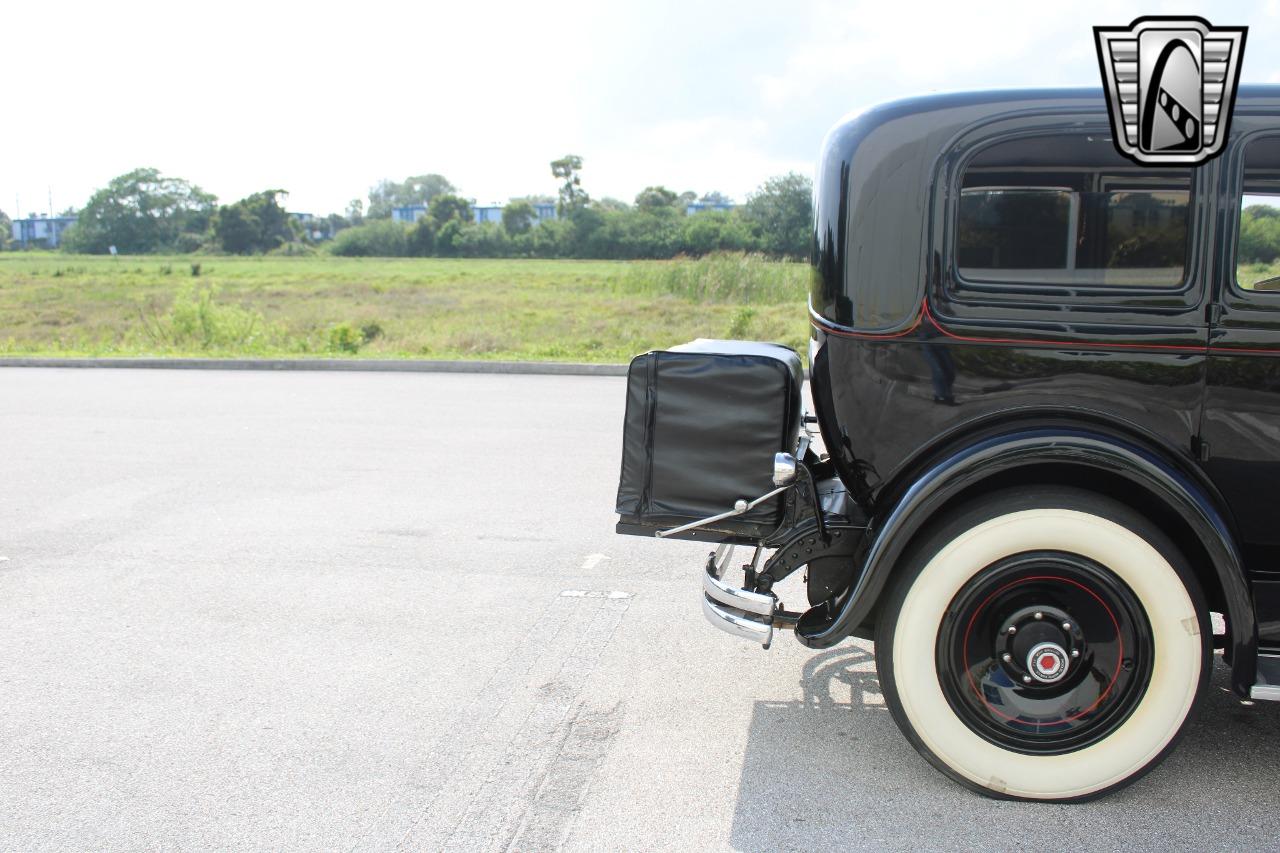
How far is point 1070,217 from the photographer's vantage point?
3.29 metres

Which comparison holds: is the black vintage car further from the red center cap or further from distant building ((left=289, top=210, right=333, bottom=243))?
distant building ((left=289, top=210, right=333, bottom=243))

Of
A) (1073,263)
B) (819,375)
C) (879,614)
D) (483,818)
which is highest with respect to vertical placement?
(1073,263)

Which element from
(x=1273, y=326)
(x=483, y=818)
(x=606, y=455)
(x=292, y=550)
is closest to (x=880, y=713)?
(x=483, y=818)

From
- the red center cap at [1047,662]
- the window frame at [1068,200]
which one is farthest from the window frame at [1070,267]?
the red center cap at [1047,662]

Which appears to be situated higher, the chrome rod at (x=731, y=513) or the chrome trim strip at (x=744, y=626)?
the chrome rod at (x=731, y=513)

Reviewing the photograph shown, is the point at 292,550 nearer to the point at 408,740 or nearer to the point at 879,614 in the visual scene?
the point at 408,740

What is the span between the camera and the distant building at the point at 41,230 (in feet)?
448

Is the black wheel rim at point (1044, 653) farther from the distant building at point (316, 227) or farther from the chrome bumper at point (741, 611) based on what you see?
the distant building at point (316, 227)

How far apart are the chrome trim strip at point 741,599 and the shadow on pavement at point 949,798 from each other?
50 cm

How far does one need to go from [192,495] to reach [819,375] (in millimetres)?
5367

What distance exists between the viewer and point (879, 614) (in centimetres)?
346

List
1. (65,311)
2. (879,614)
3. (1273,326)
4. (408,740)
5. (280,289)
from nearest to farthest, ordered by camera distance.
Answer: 1. (1273,326)
2. (879,614)
3. (408,740)
4. (65,311)
5. (280,289)

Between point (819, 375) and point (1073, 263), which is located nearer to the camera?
point (1073, 263)

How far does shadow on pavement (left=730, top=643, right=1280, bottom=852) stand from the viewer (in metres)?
3.09
